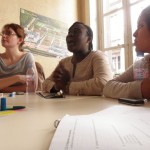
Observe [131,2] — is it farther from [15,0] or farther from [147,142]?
[147,142]

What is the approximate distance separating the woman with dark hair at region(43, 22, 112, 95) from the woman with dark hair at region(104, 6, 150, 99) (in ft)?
0.60

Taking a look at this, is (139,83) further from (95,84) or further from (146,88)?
(95,84)

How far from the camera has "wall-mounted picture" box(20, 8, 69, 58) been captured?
2.70 metres

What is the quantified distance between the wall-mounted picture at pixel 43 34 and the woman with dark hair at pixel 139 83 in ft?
5.85

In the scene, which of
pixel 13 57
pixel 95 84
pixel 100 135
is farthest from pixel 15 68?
pixel 100 135

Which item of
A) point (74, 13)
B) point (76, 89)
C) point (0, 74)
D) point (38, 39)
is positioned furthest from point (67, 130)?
point (74, 13)

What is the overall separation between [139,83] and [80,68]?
0.65 metres

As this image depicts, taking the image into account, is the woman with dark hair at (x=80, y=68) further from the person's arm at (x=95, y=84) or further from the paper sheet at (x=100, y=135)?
the paper sheet at (x=100, y=135)

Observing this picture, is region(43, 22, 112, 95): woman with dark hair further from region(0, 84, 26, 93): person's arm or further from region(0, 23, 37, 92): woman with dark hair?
region(0, 23, 37, 92): woman with dark hair

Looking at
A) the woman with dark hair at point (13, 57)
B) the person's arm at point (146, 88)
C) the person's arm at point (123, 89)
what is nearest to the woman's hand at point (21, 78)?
the woman with dark hair at point (13, 57)

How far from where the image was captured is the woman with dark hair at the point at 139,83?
917 millimetres

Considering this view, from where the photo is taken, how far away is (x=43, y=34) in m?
2.90


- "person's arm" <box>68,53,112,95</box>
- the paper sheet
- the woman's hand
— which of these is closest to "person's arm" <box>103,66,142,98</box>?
"person's arm" <box>68,53,112,95</box>

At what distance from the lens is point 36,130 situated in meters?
0.43
